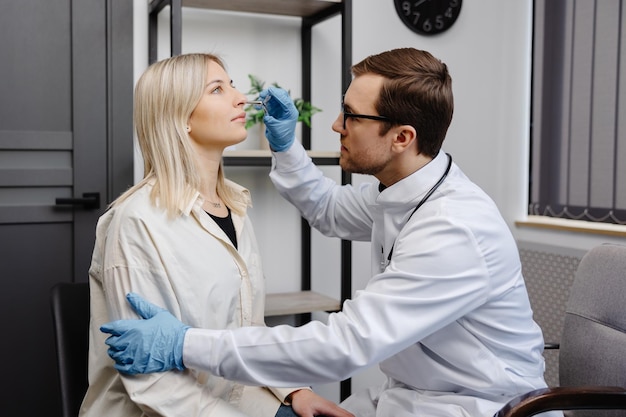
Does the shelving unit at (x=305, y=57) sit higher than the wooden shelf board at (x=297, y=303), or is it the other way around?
the shelving unit at (x=305, y=57)

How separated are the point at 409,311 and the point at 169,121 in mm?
698

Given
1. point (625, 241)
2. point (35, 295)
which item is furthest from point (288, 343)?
point (625, 241)

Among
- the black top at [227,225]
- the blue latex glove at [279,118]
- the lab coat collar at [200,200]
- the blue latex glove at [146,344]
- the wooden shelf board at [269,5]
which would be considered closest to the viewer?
the blue latex glove at [146,344]

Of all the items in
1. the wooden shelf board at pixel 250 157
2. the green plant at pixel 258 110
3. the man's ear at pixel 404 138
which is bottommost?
the wooden shelf board at pixel 250 157

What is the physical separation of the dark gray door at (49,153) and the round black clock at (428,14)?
112 centimetres

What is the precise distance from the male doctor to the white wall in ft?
3.17

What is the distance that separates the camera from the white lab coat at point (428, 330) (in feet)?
4.36

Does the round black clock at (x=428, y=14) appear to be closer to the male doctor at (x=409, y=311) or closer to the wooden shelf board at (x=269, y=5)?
the wooden shelf board at (x=269, y=5)

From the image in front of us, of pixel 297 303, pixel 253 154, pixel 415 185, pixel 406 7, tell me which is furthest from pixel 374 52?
pixel 415 185

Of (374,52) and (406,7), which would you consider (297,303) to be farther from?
(406,7)

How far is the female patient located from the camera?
4.65ft

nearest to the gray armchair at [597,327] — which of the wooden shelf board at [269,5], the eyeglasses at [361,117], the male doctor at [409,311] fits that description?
the male doctor at [409,311]

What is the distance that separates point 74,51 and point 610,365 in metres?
1.91

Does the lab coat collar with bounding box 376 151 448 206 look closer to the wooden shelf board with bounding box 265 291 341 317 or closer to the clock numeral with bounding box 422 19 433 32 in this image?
the wooden shelf board with bounding box 265 291 341 317
